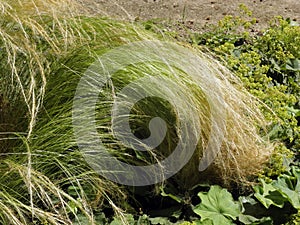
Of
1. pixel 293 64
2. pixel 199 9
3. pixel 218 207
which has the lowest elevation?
pixel 218 207

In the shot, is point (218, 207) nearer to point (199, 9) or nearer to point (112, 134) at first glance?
point (112, 134)

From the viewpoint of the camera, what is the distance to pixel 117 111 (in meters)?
2.65

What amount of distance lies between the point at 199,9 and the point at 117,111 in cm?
238

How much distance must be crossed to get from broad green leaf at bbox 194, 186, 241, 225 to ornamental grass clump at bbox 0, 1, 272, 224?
0.44 ft

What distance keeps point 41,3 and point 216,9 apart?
2.14 metres

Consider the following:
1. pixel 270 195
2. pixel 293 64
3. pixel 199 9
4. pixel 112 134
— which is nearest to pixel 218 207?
pixel 270 195

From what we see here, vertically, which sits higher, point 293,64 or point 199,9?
point 293,64

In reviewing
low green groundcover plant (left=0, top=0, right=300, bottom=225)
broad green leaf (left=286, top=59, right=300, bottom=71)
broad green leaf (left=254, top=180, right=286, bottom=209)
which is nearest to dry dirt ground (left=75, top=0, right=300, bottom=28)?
broad green leaf (left=286, top=59, right=300, bottom=71)

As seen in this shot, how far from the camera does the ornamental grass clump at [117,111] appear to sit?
2.55m

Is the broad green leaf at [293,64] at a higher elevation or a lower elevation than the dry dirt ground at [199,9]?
higher

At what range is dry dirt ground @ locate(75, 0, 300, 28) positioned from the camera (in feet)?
15.2

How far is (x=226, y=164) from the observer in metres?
2.73

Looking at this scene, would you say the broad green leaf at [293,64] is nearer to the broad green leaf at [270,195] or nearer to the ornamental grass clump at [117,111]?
the ornamental grass clump at [117,111]

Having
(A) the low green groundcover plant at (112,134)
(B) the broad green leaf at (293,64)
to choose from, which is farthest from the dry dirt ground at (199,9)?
(A) the low green groundcover plant at (112,134)
